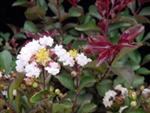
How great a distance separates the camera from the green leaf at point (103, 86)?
119 centimetres

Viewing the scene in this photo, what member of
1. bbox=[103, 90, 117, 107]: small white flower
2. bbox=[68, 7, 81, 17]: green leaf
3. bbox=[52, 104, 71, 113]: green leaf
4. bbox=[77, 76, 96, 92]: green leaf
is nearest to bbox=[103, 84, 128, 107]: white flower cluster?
bbox=[103, 90, 117, 107]: small white flower

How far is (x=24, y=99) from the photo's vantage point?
1107 millimetres

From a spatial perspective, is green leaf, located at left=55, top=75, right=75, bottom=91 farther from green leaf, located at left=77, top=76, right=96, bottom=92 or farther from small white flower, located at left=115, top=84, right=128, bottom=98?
small white flower, located at left=115, top=84, right=128, bottom=98

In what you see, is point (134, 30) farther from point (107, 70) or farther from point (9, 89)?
point (9, 89)

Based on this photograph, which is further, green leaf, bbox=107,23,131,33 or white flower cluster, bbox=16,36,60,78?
green leaf, bbox=107,23,131,33

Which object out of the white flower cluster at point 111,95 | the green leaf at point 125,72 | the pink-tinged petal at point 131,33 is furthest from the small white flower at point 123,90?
the pink-tinged petal at point 131,33

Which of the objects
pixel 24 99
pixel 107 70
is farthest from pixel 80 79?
pixel 24 99

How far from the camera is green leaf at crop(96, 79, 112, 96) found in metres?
1.19

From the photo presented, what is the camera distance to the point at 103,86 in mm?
1198

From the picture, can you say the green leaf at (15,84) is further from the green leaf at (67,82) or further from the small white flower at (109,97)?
the small white flower at (109,97)

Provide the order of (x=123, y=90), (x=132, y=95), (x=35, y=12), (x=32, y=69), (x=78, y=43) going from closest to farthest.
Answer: (x=32, y=69) < (x=132, y=95) < (x=123, y=90) < (x=78, y=43) < (x=35, y=12)

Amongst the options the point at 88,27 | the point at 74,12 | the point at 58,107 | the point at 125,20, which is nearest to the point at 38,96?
the point at 58,107

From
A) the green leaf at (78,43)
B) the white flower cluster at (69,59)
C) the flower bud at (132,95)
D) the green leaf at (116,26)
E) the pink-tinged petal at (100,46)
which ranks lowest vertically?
the flower bud at (132,95)

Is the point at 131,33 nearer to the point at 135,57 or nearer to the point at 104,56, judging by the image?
the point at 104,56
